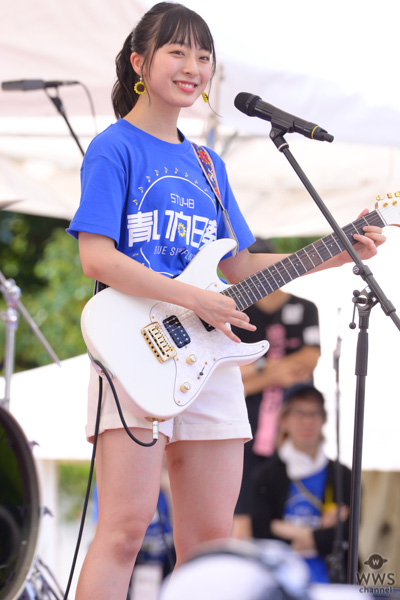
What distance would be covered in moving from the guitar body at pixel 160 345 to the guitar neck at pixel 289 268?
0.32ft

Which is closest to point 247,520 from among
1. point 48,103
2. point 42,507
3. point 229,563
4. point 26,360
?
point 42,507

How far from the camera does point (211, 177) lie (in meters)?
2.04

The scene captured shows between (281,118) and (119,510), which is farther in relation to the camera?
(281,118)

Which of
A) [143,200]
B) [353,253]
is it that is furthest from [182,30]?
[353,253]

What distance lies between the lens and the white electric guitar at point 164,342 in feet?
5.68

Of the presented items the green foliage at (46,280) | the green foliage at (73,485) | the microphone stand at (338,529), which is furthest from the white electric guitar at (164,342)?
the green foliage at (73,485)

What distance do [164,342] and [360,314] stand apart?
0.55 metres

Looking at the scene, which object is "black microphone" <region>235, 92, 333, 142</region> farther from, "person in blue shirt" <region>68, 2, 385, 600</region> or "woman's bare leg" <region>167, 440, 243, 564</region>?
"woman's bare leg" <region>167, 440, 243, 564</region>

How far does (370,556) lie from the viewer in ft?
11.8

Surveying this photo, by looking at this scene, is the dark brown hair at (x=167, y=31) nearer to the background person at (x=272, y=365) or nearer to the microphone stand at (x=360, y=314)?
the microphone stand at (x=360, y=314)

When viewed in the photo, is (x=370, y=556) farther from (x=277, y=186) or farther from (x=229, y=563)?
(x=229, y=563)

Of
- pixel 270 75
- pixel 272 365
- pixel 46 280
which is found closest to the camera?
pixel 270 75

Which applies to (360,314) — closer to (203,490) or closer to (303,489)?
(203,490)

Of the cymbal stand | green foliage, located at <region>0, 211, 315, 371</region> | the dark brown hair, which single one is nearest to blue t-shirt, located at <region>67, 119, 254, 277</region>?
the dark brown hair
